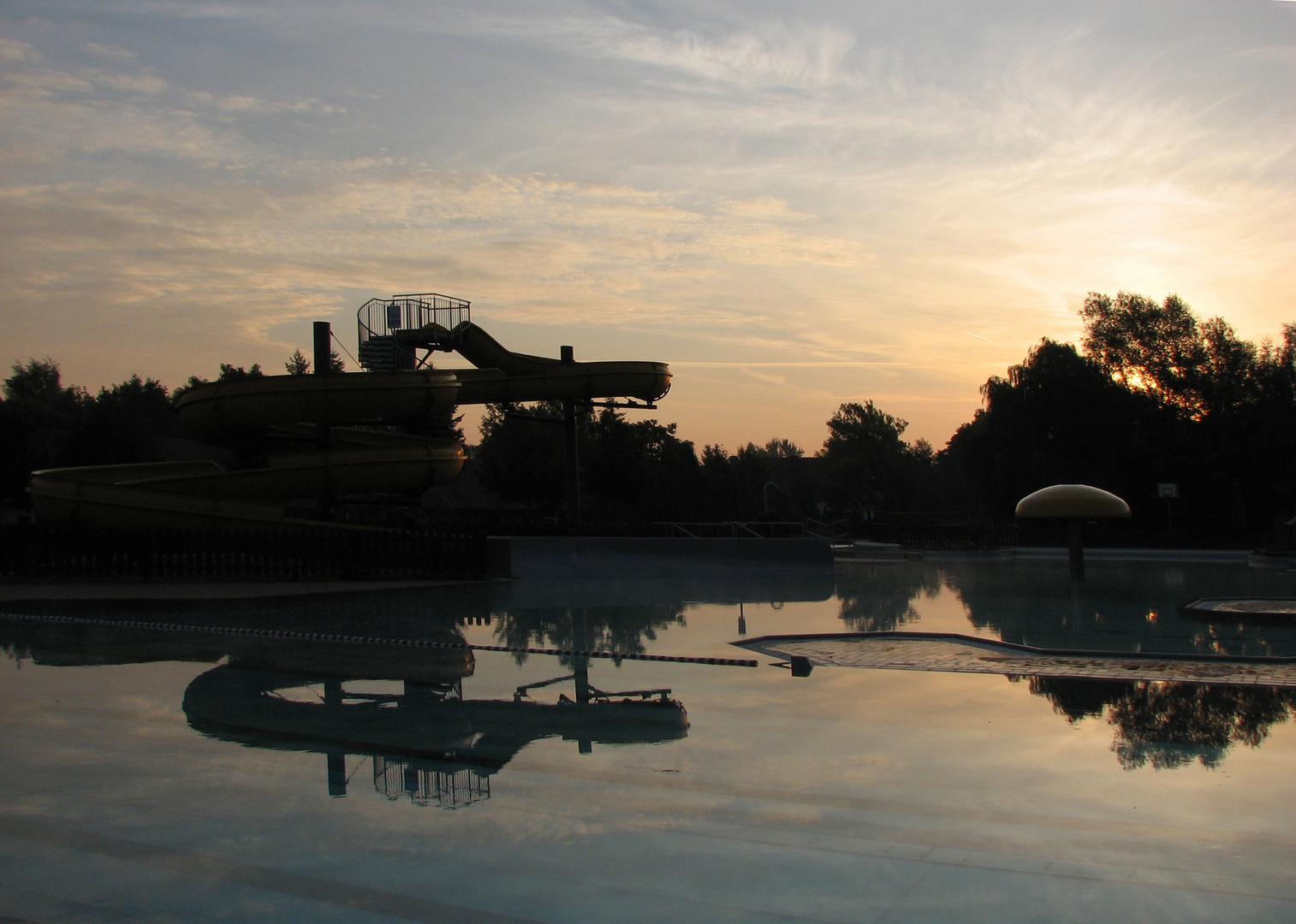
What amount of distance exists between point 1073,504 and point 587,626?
13.2 meters

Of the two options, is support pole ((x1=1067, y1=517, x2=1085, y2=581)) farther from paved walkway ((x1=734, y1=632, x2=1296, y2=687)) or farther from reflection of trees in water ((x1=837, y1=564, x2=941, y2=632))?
paved walkway ((x1=734, y1=632, x2=1296, y2=687))

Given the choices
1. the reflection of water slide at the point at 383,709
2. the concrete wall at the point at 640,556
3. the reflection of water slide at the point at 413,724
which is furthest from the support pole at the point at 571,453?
the reflection of water slide at the point at 413,724

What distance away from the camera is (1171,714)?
8.46 metres

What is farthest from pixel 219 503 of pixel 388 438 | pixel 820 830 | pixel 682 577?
pixel 820 830

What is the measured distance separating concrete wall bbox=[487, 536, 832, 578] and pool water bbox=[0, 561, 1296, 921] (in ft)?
45.2

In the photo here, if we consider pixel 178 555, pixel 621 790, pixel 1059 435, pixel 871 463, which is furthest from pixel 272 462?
pixel 871 463

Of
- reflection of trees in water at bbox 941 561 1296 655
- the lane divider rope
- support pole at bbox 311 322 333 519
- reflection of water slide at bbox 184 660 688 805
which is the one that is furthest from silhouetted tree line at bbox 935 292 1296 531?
reflection of water slide at bbox 184 660 688 805

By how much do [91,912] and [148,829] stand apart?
1138 mm

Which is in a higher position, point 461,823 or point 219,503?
point 219,503

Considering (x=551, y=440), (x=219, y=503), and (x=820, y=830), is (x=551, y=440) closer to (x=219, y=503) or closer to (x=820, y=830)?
(x=219, y=503)

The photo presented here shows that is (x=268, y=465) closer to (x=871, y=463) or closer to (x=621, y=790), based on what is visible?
(x=621, y=790)

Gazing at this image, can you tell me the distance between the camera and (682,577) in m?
27.0

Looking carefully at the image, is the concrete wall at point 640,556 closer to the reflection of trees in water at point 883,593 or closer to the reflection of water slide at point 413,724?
the reflection of trees in water at point 883,593

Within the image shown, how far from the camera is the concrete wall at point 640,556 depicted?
26.3m
